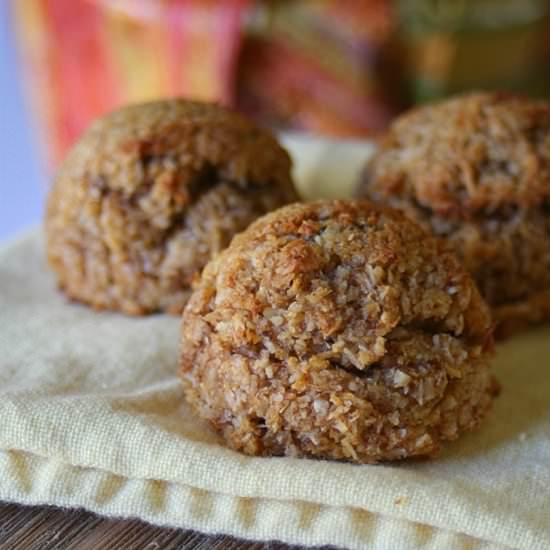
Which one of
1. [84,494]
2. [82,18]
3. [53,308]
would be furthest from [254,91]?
[84,494]

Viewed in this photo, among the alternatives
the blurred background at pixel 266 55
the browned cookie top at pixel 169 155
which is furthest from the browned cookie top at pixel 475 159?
the blurred background at pixel 266 55

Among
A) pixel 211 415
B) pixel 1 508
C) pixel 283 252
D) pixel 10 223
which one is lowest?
pixel 10 223

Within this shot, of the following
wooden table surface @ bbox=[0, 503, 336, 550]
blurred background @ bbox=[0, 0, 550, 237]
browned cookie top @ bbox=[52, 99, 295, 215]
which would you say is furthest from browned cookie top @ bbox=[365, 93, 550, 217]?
blurred background @ bbox=[0, 0, 550, 237]

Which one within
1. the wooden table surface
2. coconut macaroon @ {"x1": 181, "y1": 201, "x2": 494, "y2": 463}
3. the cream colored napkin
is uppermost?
coconut macaroon @ {"x1": 181, "y1": 201, "x2": 494, "y2": 463}

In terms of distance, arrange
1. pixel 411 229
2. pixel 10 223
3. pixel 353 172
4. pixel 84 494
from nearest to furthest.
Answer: pixel 84 494 → pixel 411 229 → pixel 353 172 → pixel 10 223

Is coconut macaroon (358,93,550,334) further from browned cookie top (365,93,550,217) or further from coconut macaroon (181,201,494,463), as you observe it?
coconut macaroon (181,201,494,463)

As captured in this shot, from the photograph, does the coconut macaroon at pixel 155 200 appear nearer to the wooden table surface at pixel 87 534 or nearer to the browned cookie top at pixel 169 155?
the browned cookie top at pixel 169 155

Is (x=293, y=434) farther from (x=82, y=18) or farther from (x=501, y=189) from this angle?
(x=82, y=18)

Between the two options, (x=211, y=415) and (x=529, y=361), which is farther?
(x=529, y=361)
